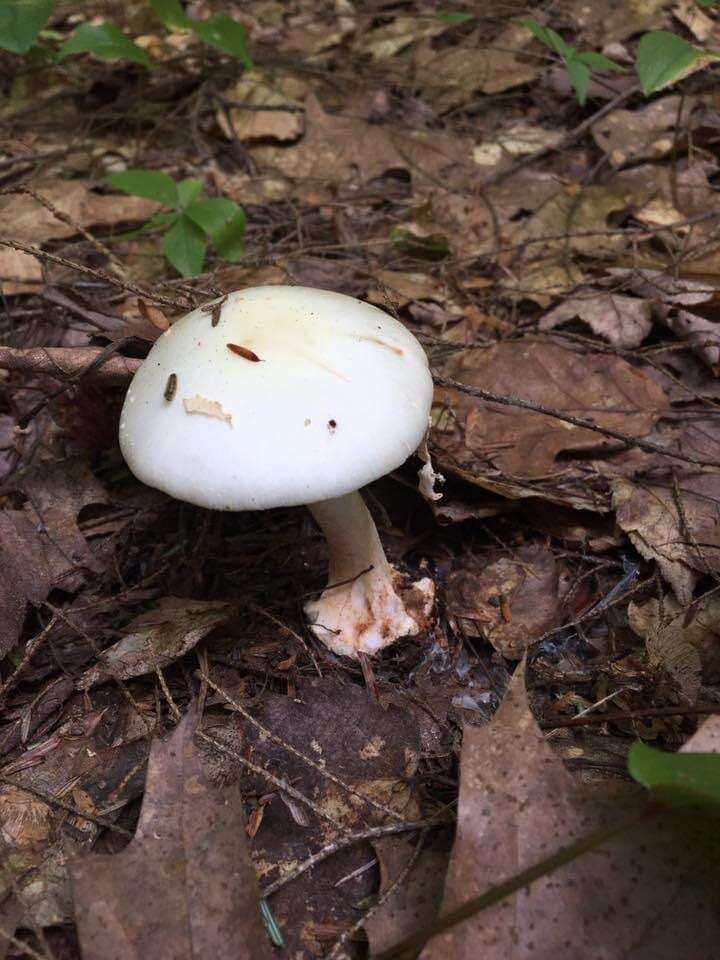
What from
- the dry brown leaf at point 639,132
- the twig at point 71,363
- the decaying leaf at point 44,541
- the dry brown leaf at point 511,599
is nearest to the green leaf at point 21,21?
the twig at point 71,363

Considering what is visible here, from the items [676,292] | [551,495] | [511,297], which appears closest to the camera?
[551,495]

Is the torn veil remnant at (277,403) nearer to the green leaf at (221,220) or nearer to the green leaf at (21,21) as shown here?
the green leaf at (221,220)

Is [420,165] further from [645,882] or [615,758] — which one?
[645,882]

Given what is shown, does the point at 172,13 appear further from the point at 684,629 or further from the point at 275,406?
the point at 684,629

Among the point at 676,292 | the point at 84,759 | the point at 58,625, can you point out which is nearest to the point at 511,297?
the point at 676,292

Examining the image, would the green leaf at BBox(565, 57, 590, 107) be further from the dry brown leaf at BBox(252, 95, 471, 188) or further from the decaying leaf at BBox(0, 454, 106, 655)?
the decaying leaf at BBox(0, 454, 106, 655)

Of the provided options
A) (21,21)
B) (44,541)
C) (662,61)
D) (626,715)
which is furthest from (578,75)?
(44,541)

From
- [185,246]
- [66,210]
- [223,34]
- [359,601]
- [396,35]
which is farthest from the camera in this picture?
[396,35]
